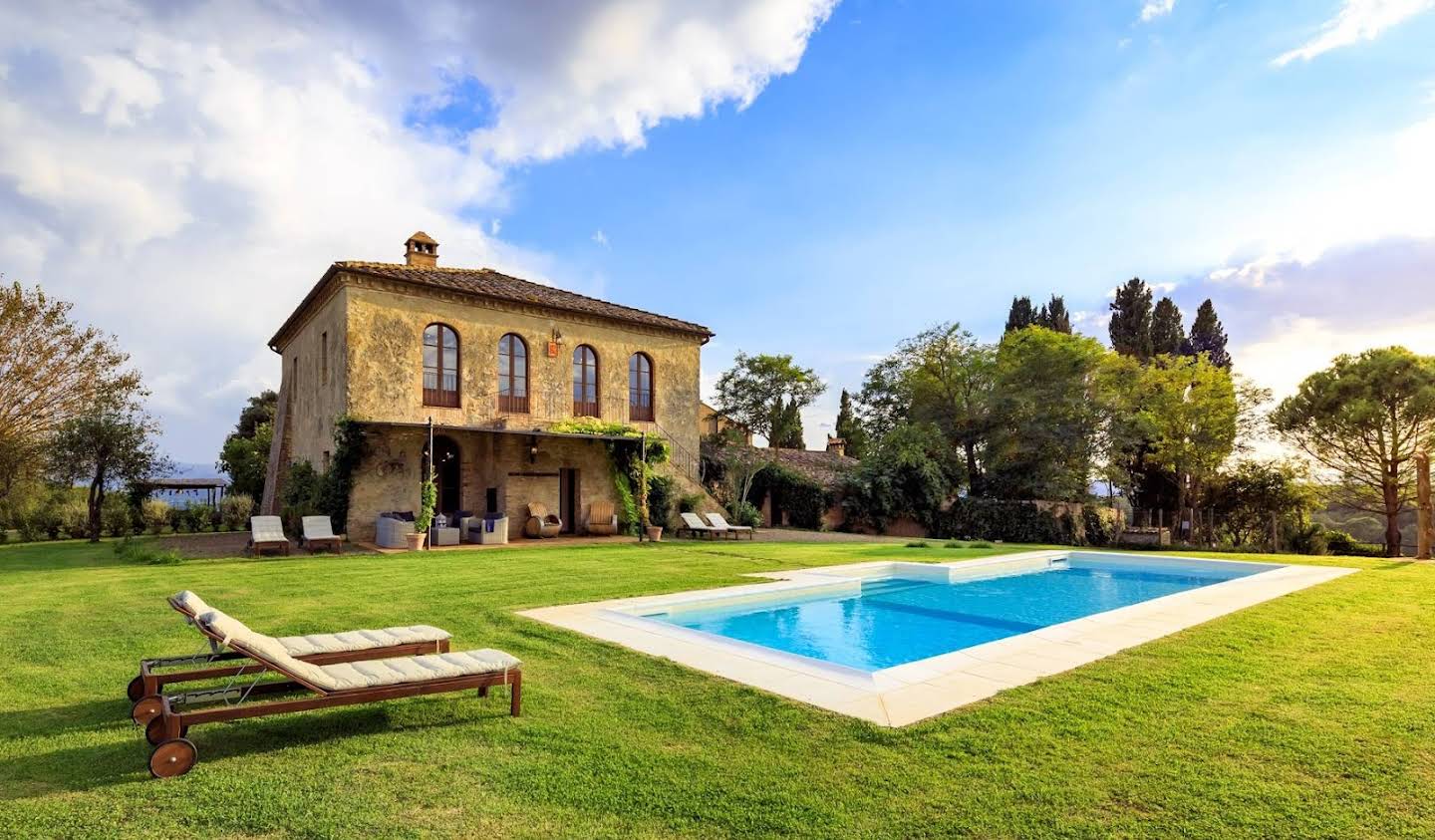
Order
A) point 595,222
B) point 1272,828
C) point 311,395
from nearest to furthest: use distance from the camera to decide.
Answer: point 1272,828 → point 595,222 → point 311,395

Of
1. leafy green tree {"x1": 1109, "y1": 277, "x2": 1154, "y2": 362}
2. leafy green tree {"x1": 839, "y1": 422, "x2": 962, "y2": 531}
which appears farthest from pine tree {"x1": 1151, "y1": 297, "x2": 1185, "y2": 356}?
leafy green tree {"x1": 839, "y1": 422, "x2": 962, "y2": 531}

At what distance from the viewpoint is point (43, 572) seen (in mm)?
11203

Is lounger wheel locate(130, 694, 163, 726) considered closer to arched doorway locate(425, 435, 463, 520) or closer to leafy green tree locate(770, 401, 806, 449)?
arched doorway locate(425, 435, 463, 520)

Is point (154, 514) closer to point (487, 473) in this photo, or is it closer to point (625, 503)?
point (487, 473)

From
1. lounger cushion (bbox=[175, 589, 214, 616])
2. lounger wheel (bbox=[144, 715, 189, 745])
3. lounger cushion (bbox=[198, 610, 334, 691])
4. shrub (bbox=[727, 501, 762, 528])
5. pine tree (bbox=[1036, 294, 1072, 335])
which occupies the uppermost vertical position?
pine tree (bbox=[1036, 294, 1072, 335])

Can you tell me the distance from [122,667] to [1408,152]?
15536 mm

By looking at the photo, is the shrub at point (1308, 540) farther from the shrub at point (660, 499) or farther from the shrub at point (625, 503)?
the shrub at point (625, 503)

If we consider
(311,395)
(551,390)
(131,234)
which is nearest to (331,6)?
(131,234)

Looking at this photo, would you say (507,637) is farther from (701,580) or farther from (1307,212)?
(1307,212)

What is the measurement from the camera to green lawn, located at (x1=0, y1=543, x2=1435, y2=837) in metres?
3.08

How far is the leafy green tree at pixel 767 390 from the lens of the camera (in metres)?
33.2

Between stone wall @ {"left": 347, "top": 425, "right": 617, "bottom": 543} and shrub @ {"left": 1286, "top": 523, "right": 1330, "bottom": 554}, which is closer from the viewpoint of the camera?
stone wall @ {"left": 347, "top": 425, "right": 617, "bottom": 543}

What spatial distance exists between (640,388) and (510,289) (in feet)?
15.0

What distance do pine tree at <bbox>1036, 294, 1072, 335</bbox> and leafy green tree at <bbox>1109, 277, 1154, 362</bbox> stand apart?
2595mm
